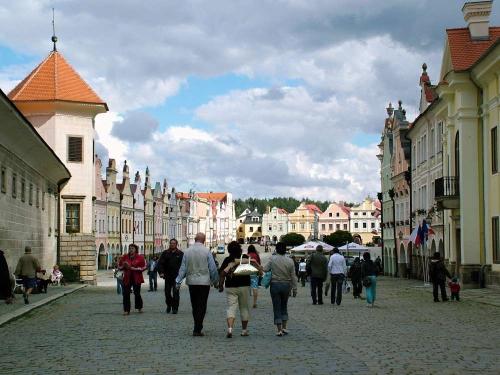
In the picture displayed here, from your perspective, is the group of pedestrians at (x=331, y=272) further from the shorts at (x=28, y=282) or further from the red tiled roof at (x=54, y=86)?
the red tiled roof at (x=54, y=86)

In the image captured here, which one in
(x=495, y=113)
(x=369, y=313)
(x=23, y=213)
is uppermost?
(x=495, y=113)

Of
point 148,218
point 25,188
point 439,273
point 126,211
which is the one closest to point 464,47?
point 439,273

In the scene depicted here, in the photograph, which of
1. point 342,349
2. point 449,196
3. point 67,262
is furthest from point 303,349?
point 67,262

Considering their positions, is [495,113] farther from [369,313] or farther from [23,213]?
[23,213]

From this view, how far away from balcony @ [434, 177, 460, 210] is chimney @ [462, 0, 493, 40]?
645 centimetres

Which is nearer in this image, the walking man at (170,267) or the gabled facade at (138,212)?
the walking man at (170,267)

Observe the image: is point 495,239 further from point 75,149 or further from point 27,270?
point 75,149

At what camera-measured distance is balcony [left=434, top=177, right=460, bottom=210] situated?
37.4 m

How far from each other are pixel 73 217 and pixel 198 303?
33512 millimetres

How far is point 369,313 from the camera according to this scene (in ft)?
73.5

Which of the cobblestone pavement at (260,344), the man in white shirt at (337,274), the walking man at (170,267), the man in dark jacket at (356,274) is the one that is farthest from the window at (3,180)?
the man in dark jacket at (356,274)

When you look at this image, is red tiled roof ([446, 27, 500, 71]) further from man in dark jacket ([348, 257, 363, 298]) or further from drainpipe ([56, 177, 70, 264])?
drainpipe ([56, 177, 70, 264])

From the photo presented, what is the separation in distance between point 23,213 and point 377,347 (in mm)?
23103

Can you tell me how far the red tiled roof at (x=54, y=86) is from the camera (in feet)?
159
